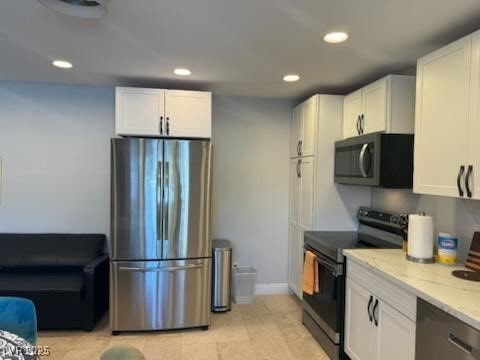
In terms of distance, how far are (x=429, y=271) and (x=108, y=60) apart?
2.72m

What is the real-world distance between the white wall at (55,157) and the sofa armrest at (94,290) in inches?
24.5

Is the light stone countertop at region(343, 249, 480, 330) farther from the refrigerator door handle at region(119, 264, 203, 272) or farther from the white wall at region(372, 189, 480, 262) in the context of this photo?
the refrigerator door handle at region(119, 264, 203, 272)

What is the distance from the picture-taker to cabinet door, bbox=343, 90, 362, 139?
305 cm

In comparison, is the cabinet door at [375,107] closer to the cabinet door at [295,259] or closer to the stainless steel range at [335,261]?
the stainless steel range at [335,261]

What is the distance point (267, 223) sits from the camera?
163 inches

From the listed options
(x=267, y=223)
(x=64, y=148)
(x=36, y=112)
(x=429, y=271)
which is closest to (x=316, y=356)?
(x=429, y=271)

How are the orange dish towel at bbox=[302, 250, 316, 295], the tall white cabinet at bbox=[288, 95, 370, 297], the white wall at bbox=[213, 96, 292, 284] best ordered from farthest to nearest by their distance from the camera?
the white wall at bbox=[213, 96, 292, 284] < the tall white cabinet at bbox=[288, 95, 370, 297] < the orange dish towel at bbox=[302, 250, 316, 295]

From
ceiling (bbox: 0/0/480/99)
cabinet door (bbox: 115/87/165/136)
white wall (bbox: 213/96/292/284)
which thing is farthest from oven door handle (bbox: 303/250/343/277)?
cabinet door (bbox: 115/87/165/136)

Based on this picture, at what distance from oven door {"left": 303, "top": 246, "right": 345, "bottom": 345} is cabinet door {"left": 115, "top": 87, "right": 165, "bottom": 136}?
6.21 ft

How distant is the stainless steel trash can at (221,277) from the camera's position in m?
3.54

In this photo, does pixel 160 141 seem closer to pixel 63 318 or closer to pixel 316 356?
pixel 63 318

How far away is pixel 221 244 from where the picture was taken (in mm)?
3742

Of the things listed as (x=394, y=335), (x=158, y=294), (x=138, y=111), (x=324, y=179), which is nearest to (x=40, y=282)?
(x=158, y=294)

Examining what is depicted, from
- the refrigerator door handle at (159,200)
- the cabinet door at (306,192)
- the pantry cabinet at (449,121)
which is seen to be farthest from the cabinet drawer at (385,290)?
the refrigerator door handle at (159,200)
